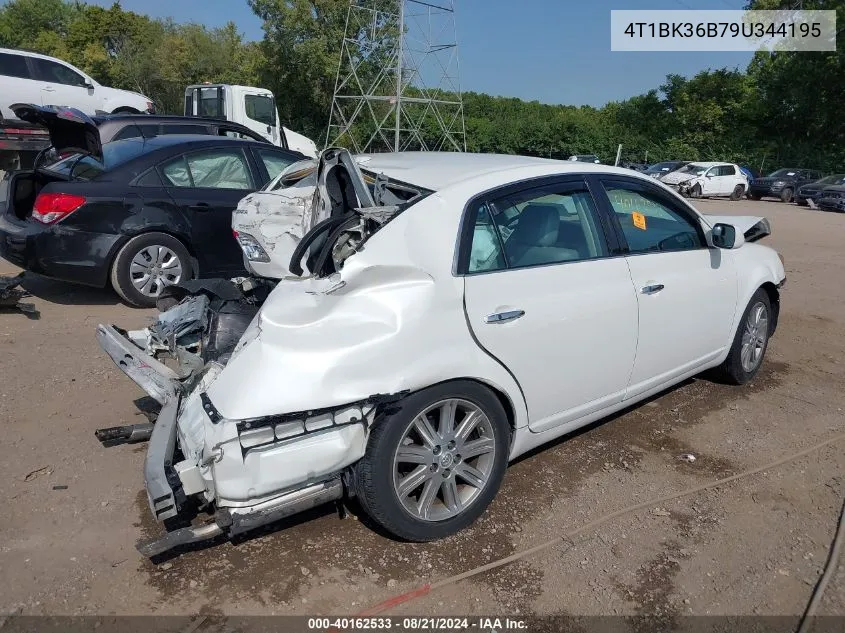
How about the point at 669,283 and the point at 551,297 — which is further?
the point at 669,283

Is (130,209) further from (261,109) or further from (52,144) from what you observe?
(261,109)

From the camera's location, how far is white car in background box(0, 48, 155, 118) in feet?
47.8

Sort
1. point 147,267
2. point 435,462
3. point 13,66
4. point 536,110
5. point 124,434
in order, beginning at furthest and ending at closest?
point 536,110 < point 13,66 < point 147,267 < point 124,434 < point 435,462

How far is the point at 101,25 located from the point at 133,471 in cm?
5784

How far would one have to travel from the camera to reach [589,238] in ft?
12.0

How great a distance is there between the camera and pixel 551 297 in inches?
131

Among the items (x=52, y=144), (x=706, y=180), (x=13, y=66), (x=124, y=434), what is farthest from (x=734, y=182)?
(x=124, y=434)

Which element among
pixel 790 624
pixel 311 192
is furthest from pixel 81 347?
pixel 790 624

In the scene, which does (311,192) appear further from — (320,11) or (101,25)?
(101,25)

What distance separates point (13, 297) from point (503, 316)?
5022 mm

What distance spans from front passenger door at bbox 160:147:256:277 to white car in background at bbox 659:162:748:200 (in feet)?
74.6

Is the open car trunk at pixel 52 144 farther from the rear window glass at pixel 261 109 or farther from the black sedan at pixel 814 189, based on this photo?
the black sedan at pixel 814 189

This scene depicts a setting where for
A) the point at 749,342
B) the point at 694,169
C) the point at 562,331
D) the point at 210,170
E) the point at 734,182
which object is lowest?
the point at 749,342

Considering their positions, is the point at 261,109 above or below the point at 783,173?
above
